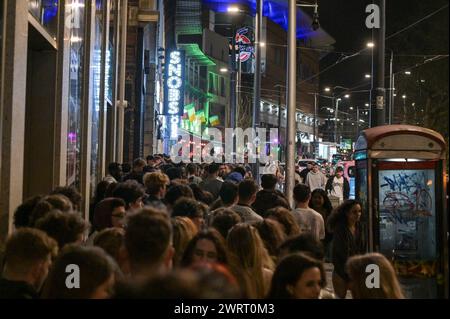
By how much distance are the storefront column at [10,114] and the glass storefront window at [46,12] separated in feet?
3.19

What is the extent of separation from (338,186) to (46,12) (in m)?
13.1

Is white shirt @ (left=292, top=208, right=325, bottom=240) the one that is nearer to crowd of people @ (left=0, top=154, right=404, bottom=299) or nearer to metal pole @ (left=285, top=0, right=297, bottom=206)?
crowd of people @ (left=0, top=154, right=404, bottom=299)

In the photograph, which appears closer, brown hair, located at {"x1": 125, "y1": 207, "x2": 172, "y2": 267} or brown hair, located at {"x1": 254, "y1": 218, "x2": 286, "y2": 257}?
brown hair, located at {"x1": 125, "y1": 207, "x2": 172, "y2": 267}

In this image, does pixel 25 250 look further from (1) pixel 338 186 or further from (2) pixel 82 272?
(1) pixel 338 186

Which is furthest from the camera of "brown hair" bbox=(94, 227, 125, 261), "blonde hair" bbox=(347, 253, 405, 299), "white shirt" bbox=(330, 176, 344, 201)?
"white shirt" bbox=(330, 176, 344, 201)

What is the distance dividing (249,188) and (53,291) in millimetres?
5083

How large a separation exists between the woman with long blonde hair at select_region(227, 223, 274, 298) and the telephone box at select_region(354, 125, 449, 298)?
535cm

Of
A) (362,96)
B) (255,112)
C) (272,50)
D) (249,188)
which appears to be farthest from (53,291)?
(362,96)

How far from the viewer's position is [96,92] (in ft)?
56.3

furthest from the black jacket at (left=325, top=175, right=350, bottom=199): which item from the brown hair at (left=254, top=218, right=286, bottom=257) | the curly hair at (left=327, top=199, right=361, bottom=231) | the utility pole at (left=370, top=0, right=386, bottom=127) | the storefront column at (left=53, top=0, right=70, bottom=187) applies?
the brown hair at (left=254, top=218, right=286, bottom=257)

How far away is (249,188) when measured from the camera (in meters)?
8.76

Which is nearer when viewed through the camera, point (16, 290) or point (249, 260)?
point (16, 290)

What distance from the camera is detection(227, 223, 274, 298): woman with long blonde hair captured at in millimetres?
4820

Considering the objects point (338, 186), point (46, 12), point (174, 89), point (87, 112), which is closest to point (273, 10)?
point (174, 89)
